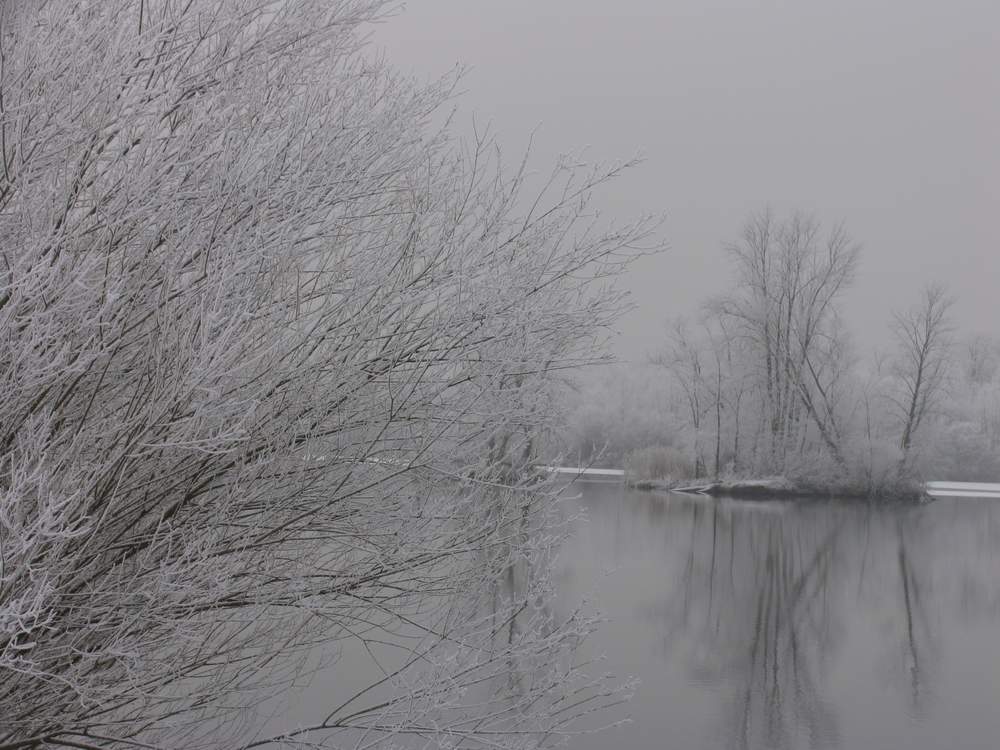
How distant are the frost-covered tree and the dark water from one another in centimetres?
98

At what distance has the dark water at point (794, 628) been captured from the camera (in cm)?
772

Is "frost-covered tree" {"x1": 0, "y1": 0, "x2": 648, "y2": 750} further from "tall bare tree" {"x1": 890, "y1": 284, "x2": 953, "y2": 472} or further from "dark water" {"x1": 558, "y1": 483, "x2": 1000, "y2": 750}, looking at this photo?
"tall bare tree" {"x1": 890, "y1": 284, "x2": 953, "y2": 472}

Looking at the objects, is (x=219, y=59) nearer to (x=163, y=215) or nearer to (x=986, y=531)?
(x=163, y=215)

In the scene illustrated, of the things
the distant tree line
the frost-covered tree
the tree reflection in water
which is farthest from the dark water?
the distant tree line

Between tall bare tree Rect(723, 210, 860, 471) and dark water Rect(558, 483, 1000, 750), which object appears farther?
tall bare tree Rect(723, 210, 860, 471)

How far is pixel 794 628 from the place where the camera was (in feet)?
36.3

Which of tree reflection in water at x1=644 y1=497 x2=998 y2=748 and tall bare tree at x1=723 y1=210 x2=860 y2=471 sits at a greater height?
tall bare tree at x1=723 y1=210 x2=860 y2=471

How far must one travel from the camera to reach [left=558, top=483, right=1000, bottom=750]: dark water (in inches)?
304

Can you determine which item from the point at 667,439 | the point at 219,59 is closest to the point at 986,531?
the point at 667,439

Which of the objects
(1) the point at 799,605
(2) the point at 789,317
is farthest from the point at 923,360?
(1) the point at 799,605

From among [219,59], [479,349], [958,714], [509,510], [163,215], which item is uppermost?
[219,59]

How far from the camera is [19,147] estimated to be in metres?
2.69

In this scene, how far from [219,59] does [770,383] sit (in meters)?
24.9

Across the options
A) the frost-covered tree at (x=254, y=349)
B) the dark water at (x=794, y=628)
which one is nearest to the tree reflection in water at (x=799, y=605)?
the dark water at (x=794, y=628)
